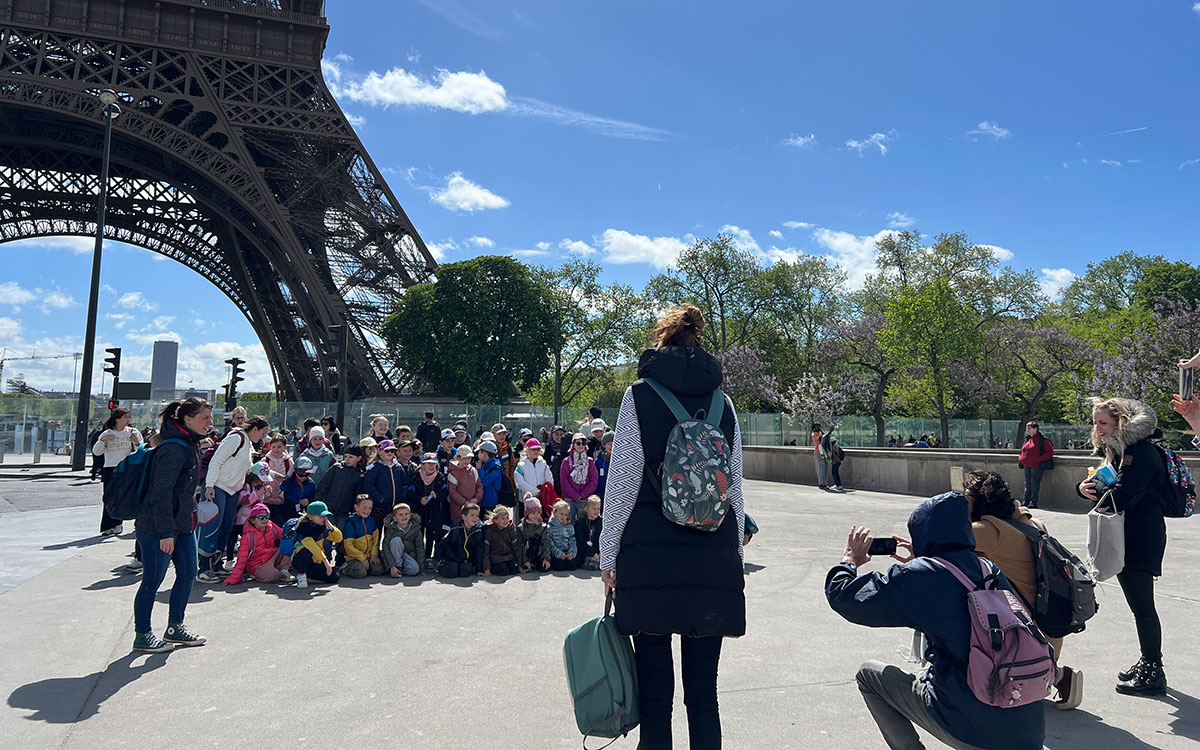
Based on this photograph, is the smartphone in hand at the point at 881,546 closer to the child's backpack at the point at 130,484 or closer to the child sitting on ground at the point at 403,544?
the child's backpack at the point at 130,484

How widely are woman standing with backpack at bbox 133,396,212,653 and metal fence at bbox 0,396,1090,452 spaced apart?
65.6ft

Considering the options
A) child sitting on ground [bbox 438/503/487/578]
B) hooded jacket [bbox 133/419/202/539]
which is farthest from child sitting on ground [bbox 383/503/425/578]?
hooded jacket [bbox 133/419/202/539]

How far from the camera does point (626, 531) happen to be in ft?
8.77

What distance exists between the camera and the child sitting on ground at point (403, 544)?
8008mm

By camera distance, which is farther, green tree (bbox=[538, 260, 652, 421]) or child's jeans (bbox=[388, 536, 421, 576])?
green tree (bbox=[538, 260, 652, 421])

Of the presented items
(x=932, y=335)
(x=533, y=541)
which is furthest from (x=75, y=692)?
(x=932, y=335)

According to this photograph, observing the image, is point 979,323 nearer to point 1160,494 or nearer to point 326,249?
point 326,249

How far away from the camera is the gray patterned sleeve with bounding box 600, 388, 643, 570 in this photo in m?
2.70

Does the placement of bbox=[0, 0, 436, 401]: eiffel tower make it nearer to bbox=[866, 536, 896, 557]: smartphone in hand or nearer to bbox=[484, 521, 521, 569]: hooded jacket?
bbox=[484, 521, 521, 569]: hooded jacket

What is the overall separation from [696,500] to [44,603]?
620 centimetres

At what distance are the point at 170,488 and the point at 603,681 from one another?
367cm

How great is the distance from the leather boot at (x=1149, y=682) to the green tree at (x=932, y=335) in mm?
30660

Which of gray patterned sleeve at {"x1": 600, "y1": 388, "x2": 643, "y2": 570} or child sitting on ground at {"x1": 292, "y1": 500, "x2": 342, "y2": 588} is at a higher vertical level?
gray patterned sleeve at {"x1": 600, "y1": 388, "x2": 643, "y2": 570}

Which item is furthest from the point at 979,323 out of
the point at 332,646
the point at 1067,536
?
the point at 332,646
